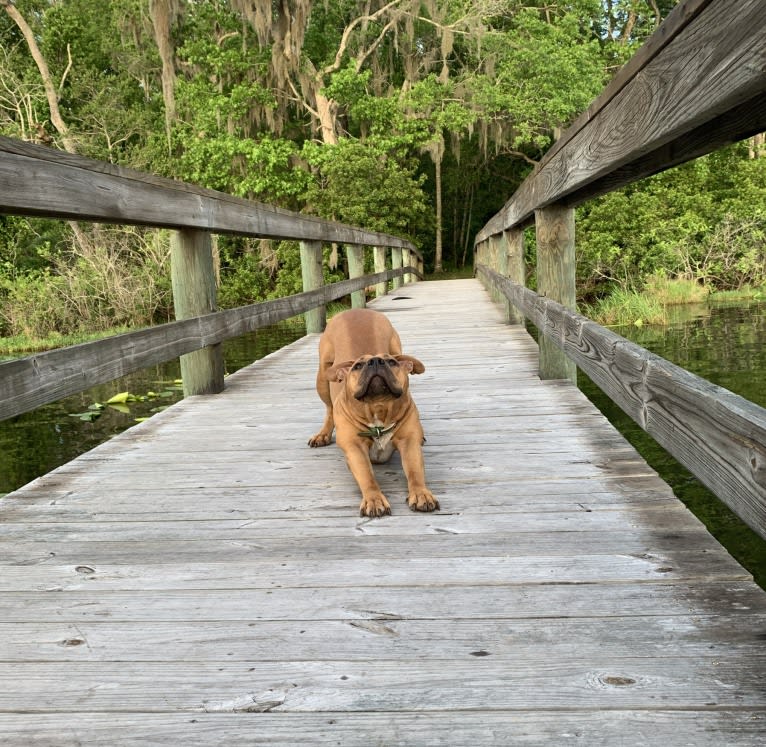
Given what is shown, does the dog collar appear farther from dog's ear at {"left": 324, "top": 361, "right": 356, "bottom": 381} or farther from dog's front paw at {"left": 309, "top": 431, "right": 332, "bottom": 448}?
dog's front paw at {"left": 309, "top": 431, "right": 332, "bottom": 448}

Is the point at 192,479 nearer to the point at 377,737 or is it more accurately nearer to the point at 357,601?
the point at 357,601

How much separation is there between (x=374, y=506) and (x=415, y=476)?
8.4 inches

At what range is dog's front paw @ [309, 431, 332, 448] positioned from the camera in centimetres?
338

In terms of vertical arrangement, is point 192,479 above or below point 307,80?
below

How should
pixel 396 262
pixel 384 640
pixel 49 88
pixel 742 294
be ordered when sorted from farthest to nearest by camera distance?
pixel 49 88, pixel 396 262, pixel 742 294, pixel 384 640

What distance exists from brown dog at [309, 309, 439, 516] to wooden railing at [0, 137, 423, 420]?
0.95 m

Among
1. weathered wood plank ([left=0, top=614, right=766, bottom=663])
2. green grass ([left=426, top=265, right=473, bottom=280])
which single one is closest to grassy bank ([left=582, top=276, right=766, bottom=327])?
green grass ([left=426, top=265, right=473, bottom=280])

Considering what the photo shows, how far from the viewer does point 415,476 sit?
2.60m

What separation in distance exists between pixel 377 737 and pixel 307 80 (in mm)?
22137

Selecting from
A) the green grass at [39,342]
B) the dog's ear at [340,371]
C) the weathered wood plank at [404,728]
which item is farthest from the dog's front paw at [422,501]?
the green grass at [39,342]

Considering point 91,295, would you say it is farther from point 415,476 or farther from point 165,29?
point 415,476

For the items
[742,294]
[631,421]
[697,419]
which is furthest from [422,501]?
[742,294]

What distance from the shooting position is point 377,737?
132cm

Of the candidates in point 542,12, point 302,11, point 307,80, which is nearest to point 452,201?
point 542,12
